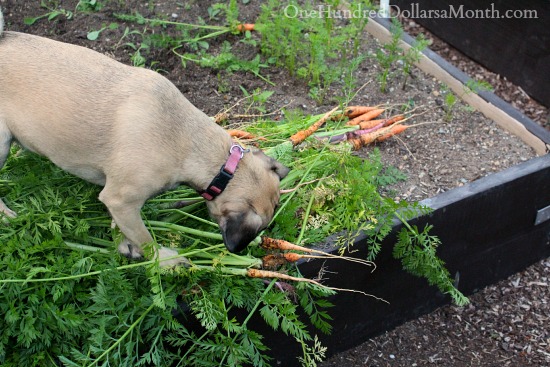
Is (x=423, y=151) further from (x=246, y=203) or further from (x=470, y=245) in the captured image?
(x=246, y=203)

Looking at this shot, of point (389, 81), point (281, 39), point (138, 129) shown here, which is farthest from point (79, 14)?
point (138, 129)

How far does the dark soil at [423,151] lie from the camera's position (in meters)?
4.29

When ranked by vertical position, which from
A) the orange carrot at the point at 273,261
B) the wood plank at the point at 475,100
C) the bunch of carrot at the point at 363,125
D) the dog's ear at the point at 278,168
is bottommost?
the orange carrot at the point at 273,261

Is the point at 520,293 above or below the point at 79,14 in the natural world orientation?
below

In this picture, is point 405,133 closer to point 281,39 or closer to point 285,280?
point 281,39

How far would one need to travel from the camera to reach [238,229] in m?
3.15

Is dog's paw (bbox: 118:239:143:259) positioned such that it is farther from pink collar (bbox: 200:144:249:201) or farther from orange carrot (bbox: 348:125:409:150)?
orange carrot (bbox: 348:125:409:150)

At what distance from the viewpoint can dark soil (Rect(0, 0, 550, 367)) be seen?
429 cm

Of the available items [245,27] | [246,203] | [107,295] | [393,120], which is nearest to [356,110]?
[393,120]

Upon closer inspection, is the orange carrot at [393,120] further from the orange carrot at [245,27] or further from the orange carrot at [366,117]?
the orange carrot at [245,27]

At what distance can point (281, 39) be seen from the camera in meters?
5.16

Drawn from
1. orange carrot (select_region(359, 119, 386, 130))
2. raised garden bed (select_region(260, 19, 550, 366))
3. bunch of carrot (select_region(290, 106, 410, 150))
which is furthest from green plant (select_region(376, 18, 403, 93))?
raised garden bed (select_region(260, 19, 550, 366))

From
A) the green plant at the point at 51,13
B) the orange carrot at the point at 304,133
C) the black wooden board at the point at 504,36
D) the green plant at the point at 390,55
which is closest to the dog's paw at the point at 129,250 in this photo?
the orange carrot at the point at 304,133

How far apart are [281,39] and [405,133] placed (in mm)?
1108
